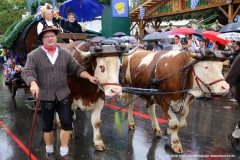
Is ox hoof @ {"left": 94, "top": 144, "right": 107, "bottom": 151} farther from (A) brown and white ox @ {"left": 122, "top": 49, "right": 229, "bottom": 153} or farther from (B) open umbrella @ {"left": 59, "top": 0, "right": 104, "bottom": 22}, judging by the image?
(B) open umbrella @ {"left": 59, "top": 0, "right": 104, "bottom": 22}

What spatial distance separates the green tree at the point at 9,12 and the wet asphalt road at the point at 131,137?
27.0 m

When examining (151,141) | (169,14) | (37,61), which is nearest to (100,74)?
(37,61)

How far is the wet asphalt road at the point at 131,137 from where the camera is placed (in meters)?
4.94

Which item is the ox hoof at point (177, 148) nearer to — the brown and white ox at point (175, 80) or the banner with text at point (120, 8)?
the brown and white ox at point (175, 80)

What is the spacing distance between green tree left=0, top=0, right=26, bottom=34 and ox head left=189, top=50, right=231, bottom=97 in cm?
3135

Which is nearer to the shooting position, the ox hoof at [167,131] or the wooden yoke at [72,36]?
the ox hoof at [167,131]

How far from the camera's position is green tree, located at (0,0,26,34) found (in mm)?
32469

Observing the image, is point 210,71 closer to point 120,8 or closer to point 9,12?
point 120,8

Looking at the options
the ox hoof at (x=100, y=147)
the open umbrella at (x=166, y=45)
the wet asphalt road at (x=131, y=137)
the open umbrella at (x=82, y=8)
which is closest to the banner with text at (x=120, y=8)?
the open umbrella at (x=166, y=45)

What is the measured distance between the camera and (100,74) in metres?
4.50

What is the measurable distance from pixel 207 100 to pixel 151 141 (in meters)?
4.49

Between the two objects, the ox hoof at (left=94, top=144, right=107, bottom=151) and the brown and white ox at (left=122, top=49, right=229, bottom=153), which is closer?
the brown and white ox at (left=122, top=49, right=229, bottom=153)

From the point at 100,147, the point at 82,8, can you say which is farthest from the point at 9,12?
the point at 100,147

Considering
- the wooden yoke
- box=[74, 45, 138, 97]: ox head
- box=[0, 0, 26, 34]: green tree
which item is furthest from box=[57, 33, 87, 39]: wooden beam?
box=[0, 0, 26, 34]: green tree
